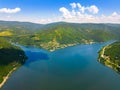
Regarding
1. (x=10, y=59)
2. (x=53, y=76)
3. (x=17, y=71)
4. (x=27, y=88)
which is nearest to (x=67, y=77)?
(x=53, y=76)

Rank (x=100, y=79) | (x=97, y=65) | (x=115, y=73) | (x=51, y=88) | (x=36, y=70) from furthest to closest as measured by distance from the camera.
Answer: (x=97, y=65), (x=36, y=70), (x=115, y=73), (x=100, y=79), (x=51, y=88)

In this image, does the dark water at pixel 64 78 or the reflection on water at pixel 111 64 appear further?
the reflection on water at pixel 111 64

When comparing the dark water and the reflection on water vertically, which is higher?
the dark water

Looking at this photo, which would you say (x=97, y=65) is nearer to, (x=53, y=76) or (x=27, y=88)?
(x=53, y=76)

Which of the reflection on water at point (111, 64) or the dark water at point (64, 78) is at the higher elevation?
the dark water at point (64, 78)

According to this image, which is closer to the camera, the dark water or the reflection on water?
the dark water

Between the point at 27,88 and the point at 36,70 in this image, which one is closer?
the point at 27,88

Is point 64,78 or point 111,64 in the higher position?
point 64,78

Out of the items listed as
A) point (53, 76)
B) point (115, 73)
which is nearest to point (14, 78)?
point (53, 76)

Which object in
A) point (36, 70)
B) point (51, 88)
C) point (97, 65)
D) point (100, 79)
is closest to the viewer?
point (51, 88)

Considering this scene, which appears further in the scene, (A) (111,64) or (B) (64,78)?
(A) (111,64)
